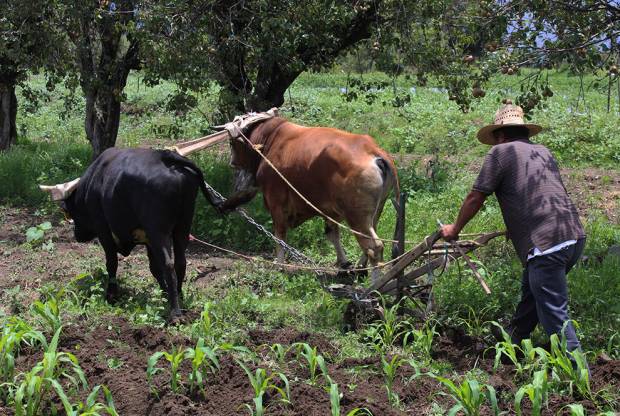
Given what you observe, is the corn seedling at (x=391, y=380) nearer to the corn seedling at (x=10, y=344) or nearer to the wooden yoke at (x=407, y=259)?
the wooden yoke at (x=407, y=259)

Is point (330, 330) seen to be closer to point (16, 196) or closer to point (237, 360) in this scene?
point (237, 360)

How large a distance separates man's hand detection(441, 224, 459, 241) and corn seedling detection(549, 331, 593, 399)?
1071 mm

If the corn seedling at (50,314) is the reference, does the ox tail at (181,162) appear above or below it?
above

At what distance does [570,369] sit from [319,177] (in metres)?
3.84

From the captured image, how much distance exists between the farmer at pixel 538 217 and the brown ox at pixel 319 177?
2.01 m

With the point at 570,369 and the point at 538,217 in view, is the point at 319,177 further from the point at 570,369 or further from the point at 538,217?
the point at 570,369

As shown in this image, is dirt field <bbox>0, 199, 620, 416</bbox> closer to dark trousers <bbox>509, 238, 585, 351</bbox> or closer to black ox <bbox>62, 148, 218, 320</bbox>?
dark trousers <bbox>509, 238, 585, 351</bbox>

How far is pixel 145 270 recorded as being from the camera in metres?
9.16

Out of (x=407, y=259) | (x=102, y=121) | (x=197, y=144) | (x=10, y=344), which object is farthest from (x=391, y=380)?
(x=102, y=121)

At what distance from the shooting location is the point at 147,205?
735 centimetres

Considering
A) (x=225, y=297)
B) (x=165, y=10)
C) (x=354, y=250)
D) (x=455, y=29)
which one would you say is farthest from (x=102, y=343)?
(x=455, y=29)

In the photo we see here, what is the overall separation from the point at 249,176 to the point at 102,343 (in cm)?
351

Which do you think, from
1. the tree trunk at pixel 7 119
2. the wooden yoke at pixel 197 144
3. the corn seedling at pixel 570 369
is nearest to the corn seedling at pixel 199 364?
the corn seedling at pixel 570 369

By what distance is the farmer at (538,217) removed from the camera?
5.69 m
